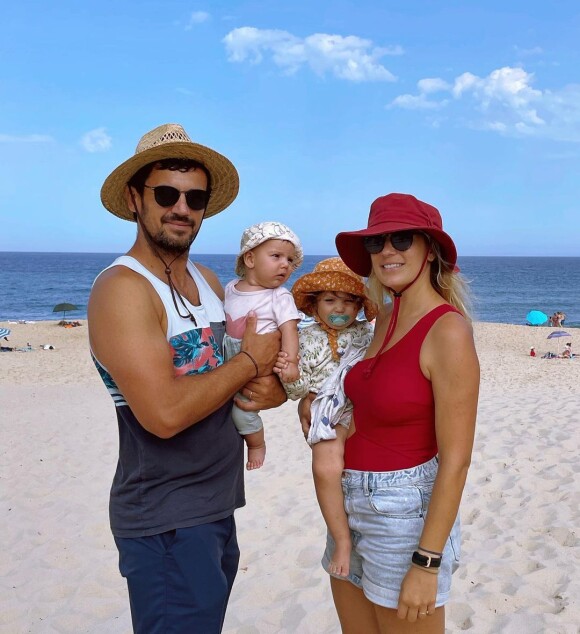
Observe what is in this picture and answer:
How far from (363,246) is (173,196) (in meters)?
0.85

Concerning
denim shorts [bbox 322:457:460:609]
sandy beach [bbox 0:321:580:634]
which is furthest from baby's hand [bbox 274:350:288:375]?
sandy beach [bbox 0:321:580:634]

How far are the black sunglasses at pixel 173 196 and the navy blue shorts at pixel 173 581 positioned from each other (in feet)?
4.23

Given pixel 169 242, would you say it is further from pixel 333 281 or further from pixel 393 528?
pixel 393 528

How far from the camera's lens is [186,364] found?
2471 millimetres

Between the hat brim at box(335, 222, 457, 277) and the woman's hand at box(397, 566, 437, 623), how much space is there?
3.88ft

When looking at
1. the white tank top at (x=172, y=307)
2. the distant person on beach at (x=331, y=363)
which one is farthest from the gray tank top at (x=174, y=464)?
the distant person on beach at (x=331, y=363)

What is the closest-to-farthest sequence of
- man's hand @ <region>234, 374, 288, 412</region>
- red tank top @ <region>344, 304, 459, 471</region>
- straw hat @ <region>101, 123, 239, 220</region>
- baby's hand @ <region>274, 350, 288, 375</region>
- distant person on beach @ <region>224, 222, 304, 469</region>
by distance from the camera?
red tank top @ <region>344, 304, 459, 471</region> < straw hat @ <region>101, 123, 239, 220</region> < man's hand @ <region>234, 374, 288, 412</region> < baby's hand @ <region>274, 350, 288, 375</region> < distant person on beach @ <region>224, 222, 304, 469</region>

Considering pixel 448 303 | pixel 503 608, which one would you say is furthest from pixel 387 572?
pixel 503 608

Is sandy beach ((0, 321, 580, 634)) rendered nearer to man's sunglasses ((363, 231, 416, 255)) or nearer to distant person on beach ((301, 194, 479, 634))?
distant person on beach ((301, 194, 479, 634))

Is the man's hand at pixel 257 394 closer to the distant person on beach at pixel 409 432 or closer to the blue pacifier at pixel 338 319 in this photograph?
the distant person on beach at pixel 409 432

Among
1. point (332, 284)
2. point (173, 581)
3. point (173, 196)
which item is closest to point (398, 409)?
point (332, 284)

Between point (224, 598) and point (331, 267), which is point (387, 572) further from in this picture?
point (331, 267)

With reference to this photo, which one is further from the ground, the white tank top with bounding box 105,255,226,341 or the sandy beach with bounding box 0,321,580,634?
the white tank top with bounding box 105,255,226,341

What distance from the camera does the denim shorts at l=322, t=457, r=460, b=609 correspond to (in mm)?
2334
